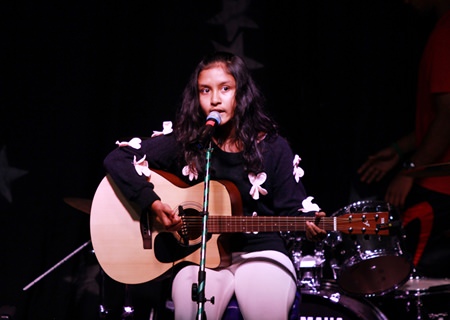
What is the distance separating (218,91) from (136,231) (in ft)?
2.61

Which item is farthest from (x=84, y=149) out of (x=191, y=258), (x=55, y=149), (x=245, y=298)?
(x=245, y=298)

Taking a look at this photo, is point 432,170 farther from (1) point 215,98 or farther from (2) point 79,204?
(2) point 79,204

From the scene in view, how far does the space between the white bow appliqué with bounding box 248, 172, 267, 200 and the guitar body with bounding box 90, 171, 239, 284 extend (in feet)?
0.55

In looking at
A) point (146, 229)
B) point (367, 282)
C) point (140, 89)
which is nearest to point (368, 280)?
point (367, 282)

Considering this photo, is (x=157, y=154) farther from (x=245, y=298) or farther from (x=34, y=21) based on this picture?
(x=34, y=21)

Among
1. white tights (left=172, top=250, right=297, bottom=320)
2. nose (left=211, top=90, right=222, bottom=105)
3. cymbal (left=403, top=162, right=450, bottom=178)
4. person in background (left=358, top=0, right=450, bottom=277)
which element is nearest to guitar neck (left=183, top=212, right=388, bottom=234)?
white tights (left=172, top=250, right=297, bottom=320)

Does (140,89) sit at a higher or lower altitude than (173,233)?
higher

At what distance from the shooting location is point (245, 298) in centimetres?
310

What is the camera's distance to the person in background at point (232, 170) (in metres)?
3.15

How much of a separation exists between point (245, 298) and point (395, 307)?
115 centimetres

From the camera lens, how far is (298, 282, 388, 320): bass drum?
3668 millimetres

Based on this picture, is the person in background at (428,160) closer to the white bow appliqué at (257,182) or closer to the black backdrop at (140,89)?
the black backdrop at (140,89)

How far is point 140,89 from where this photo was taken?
4.51 meters

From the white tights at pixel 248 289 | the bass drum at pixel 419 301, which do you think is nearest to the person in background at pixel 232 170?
the white tights at pixel 248 289
